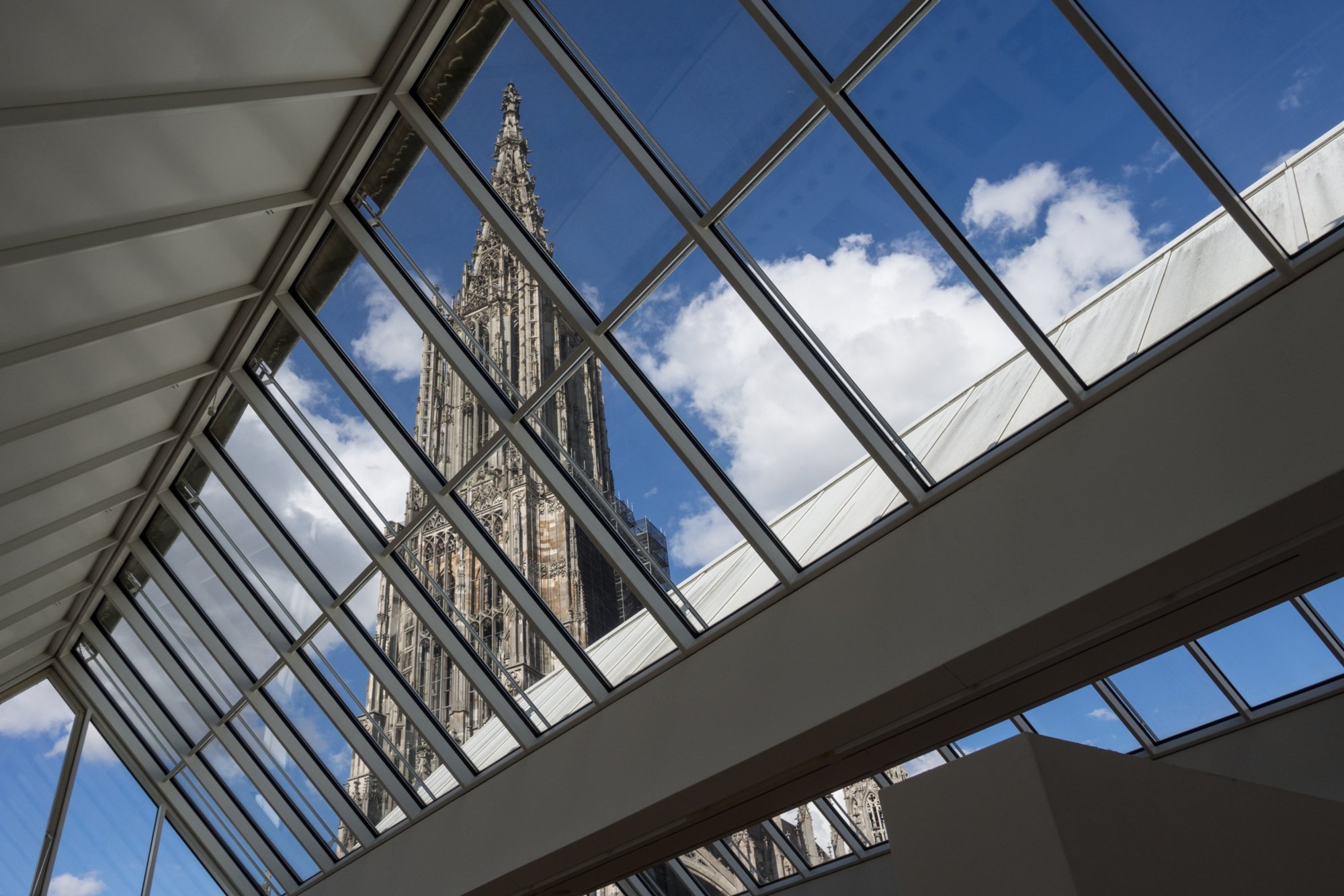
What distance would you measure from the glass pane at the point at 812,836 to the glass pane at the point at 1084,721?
2406 mm

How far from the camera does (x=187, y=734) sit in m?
12.8

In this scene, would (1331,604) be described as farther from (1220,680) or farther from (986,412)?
(986,412)

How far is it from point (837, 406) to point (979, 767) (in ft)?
7.41

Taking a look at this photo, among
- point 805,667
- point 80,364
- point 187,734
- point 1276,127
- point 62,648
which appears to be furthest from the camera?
point 62,648

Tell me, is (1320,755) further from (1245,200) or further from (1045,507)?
(1245,200)

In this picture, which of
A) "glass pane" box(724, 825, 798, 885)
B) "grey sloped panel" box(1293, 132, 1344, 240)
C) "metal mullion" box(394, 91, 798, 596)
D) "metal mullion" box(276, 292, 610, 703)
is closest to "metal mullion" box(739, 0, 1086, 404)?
"grey sloped panel" box(1293, 132, 1344, 240)

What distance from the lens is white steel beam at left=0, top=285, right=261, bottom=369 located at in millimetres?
6289

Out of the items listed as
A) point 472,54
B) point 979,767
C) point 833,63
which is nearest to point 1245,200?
point 833,63

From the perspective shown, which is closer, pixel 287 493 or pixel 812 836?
pixel 287 493

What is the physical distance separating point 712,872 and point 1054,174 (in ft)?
25.9

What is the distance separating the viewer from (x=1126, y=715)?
25.6 ft

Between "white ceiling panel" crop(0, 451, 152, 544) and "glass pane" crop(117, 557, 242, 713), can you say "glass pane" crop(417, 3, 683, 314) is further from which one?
"glass pane" crop(117, 557, 242, 713)

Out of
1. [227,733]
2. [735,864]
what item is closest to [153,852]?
[227,733]

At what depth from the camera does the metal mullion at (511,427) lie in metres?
6.84
